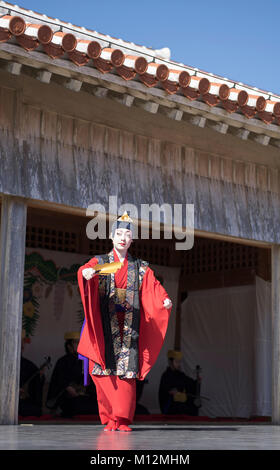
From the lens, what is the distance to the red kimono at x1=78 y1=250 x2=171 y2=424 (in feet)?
21.9

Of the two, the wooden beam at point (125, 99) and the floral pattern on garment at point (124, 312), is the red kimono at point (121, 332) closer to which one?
the floral pattern on garment at point (124, 312)

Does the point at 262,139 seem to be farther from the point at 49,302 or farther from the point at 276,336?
the point at 49,302

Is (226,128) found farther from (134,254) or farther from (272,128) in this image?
(134,254)

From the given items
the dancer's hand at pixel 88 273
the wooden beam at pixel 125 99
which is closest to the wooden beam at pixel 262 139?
the wooden beam at pixel 125 99

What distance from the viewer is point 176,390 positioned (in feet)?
40.0

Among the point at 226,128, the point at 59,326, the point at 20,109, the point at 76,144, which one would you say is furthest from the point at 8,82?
the point at 59,326

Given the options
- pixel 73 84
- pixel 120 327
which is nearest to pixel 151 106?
pixel 73 84

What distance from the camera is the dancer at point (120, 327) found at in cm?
670

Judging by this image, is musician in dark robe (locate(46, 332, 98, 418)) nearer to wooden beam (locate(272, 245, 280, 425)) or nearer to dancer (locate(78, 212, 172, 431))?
wooden beam (locate(272, 245, 280, 425))

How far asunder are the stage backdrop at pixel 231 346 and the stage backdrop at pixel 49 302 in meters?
2.09

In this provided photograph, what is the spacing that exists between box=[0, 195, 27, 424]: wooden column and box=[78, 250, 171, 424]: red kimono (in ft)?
2.53

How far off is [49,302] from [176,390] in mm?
2235

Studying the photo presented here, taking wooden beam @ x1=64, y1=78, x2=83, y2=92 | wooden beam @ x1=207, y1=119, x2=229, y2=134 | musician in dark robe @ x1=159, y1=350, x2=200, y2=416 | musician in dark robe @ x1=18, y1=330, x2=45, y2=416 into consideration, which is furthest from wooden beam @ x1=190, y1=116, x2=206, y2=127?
musician in dark robe @ x1=159, y1=350, x2=200, y2=416

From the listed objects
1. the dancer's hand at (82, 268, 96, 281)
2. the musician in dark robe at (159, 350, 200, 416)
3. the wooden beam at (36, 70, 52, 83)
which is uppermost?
the wooden beam at (36, 70, 52, 83)
